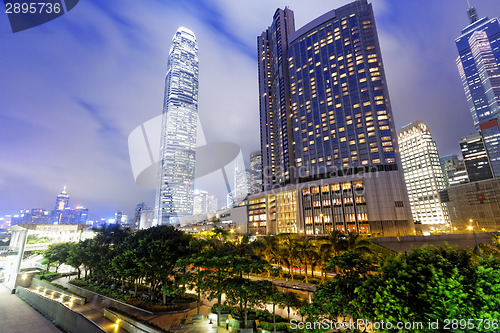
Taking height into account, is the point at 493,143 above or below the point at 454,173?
above

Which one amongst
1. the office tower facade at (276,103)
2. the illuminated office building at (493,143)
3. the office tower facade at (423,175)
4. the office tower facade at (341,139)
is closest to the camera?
the office tower facade at (341,139)

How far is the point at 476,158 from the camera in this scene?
128m

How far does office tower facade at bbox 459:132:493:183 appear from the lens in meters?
124

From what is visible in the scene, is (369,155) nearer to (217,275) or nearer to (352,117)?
(352,117)

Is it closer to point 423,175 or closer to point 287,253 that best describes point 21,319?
point 287,253

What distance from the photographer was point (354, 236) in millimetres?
34969

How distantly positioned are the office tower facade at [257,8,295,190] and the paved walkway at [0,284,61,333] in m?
105

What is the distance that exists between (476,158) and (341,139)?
299ft

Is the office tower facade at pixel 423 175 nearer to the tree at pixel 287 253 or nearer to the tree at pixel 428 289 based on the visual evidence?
the tree at pixel 287 253

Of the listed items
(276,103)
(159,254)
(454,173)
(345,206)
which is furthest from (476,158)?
(159,254)

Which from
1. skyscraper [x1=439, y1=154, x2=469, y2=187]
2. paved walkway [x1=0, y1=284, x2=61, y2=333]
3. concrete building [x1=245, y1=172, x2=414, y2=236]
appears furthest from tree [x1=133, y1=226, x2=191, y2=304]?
skyscraper [x1=439, y1=154, x2=469, y2=187]

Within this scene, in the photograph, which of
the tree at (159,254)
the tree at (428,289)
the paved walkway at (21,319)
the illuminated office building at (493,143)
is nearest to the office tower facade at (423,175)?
the illuminated office building at (493,143)

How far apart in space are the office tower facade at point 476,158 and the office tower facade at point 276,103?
10116cm

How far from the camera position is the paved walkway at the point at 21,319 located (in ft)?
69.8
